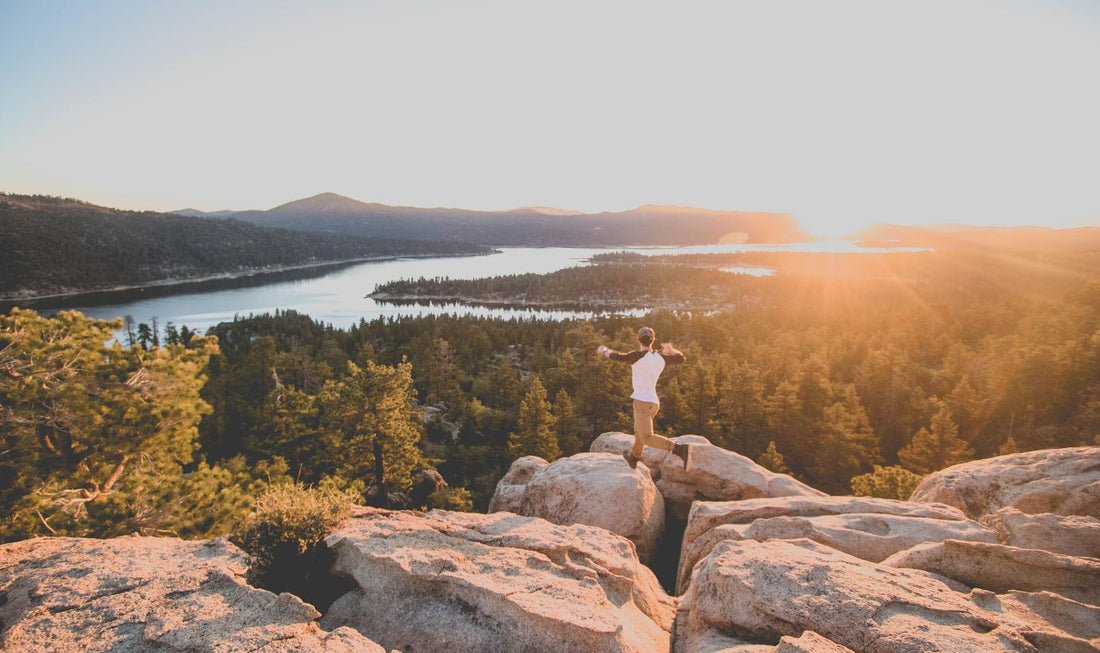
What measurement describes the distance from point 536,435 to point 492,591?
23.0m

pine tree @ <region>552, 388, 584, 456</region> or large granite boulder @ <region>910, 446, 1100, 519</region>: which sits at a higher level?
large granite boulder @ <region>910, 446, 1100, 519</region>

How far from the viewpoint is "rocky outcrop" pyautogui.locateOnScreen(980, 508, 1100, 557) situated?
345 inches

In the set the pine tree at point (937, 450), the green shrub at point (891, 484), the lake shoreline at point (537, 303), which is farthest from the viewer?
the lake shoreline at point (537, 303)

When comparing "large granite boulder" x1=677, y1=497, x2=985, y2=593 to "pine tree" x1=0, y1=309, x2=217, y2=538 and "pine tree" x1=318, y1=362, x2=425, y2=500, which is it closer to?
"pine tree" x1=0, y1=309, x2=217, y2=538

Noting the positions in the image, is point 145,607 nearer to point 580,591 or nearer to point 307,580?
point 307,580

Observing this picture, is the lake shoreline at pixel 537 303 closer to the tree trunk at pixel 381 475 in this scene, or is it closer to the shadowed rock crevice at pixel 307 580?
the tree trunk at pixel 381 475

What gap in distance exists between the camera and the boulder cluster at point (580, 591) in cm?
657

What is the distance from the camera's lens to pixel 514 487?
1848cm

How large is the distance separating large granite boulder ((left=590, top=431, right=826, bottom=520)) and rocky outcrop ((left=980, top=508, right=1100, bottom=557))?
22.2 ft

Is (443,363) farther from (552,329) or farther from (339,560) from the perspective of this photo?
(339,560)

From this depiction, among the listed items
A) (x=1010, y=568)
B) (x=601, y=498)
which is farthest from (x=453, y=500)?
(x=1010, y=568)

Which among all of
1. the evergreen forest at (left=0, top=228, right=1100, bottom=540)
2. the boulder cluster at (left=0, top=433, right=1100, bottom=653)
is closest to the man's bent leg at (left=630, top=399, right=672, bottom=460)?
the boulder cluster at (left=0, top=433, right=1100, bottom=653)

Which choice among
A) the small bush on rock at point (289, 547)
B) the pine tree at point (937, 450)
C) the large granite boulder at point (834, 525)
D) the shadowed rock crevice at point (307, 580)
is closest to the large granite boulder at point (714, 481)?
the large granite boulder at point (834, 525)

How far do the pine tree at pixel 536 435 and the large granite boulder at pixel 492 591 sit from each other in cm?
1987
